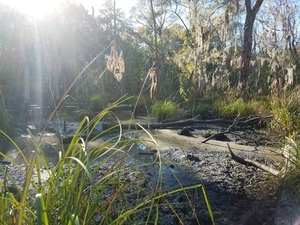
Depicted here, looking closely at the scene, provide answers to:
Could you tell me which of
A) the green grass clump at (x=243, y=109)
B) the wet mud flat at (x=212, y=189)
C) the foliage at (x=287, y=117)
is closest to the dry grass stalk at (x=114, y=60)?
the wet mud flat at (x=212, y=189)

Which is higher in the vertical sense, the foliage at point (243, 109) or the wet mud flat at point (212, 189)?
the foliage at point (243, 109)

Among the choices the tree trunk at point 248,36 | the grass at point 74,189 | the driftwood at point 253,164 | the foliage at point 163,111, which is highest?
the tree trunk at point 248,36

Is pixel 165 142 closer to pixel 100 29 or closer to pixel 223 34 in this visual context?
pixel 223 34

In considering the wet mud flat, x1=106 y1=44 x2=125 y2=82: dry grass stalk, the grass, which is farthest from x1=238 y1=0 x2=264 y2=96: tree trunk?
the grass

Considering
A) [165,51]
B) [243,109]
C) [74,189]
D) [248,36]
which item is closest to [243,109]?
[243,109]

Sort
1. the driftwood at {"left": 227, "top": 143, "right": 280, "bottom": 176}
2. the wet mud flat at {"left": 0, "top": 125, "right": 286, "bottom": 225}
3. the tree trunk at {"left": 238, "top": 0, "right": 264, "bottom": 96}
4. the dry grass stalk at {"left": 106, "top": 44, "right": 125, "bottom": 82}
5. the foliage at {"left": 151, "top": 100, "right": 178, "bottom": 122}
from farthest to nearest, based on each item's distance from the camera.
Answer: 1. the tree trunk at {"left": 238, "top": 0, "right": 264, "bottom": 96}
2. the foliage at {"left": 151, "top": 100, "right": 178, "bottom": 122}
3. the driftwood at {"left": 227, "top": 143, "right": 280, "bottom": 176}
4. the wet mud flat at {"left": 0, "top": 125, "right": 286, "bottom": 225}
5. the dry grass stalk at {"left": 106, "top": 44, "right": 125, "bottom": 82}

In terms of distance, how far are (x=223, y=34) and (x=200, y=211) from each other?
1068cm

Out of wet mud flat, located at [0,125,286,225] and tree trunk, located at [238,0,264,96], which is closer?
wet mud flat, located at [0,125,286,225]

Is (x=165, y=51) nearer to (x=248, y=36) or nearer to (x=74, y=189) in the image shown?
(x=248, y=36)

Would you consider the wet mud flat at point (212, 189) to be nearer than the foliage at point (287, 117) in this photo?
Yes

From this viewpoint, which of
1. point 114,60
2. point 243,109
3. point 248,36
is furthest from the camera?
point 248,36

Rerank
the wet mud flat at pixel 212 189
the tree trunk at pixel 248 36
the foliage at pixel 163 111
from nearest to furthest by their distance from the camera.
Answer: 1. the wet mud flat at pixel 212 189
2. the foliage at pixel 163 111
3. the tree trunk at pixel 248 36

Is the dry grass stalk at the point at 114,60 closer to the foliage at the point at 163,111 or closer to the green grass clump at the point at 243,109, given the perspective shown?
the green grass clump at the point at 243,109

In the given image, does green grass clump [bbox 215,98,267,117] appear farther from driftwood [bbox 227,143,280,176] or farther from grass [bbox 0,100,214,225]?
grass [bbox 0,100,214,225]
